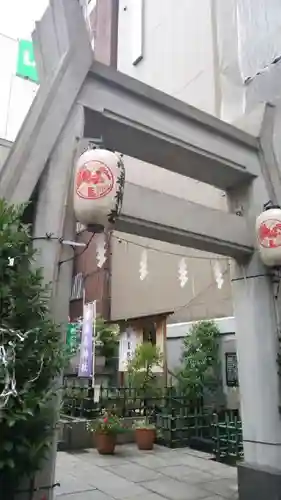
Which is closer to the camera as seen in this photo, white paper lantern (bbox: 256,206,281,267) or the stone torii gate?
the stone torii gate

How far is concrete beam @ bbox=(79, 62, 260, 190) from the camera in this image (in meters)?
5.93

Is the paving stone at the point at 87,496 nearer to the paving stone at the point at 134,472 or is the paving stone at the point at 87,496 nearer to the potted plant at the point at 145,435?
the paving stone at the point at 134,472

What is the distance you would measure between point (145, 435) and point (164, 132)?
24.8ft

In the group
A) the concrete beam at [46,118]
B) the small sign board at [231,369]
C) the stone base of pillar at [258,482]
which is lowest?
the stone base of pillar at [258,482]

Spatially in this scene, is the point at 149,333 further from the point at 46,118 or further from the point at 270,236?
the point at 46,118

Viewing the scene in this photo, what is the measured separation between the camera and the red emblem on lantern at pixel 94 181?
15.8ft

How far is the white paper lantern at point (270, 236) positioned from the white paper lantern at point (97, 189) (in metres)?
2.68

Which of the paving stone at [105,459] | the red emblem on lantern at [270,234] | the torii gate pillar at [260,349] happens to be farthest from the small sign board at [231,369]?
the red emblem on lantern at [270,234]

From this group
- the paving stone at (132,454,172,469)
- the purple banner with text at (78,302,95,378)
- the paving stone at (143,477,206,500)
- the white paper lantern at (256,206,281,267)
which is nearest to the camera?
the white paper lantern at (256,206,281,267)

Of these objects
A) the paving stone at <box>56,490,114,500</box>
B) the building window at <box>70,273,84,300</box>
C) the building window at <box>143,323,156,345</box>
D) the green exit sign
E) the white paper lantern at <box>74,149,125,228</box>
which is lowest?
the paving stone at <box>56,490,114,500</box>

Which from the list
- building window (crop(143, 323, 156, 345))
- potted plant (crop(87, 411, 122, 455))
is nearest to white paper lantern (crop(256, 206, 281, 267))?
potted plant (crop(87, 411, 122, 455))

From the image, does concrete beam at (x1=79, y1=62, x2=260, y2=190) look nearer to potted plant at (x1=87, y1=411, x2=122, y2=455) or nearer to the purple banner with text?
the purple banner with text

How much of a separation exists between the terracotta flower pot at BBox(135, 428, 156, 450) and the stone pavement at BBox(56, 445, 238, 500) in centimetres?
20

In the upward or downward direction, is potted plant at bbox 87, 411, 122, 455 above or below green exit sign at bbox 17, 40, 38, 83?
below
